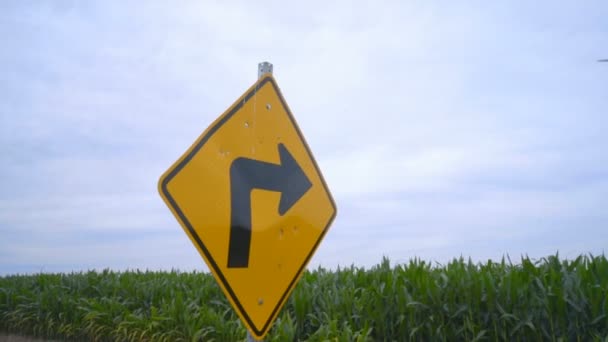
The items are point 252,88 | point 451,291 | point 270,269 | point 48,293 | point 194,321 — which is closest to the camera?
point 270,269

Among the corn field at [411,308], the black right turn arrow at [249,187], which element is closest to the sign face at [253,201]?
the black right turn arrow at [249,187]

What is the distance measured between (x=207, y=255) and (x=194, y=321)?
4546 mm

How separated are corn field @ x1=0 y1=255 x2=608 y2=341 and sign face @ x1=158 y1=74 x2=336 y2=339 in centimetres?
243

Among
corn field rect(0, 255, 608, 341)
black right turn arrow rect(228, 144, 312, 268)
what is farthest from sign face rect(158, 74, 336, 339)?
corn field rect(0, 255, 608, 341)

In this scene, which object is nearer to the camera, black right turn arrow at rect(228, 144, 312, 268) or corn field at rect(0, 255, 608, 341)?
black right turn arrow at rect(228, 144, 312, 268)

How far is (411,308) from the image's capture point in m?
5.73

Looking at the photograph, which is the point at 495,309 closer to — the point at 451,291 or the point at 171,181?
the point at 451,291

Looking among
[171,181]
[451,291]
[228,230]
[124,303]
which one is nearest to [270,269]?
[228,230]

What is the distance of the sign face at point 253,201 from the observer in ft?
9.91

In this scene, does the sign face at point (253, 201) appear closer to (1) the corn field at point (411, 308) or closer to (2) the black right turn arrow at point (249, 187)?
(2) the black right turn arrow at point (249, 187)

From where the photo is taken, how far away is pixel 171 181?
297cm

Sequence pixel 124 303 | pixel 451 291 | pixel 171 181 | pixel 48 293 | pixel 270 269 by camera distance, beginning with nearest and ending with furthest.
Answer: pixel 171 181 → pixel 270 269 → pixel 451 291 → pixel 124 303 → pixel 48 293

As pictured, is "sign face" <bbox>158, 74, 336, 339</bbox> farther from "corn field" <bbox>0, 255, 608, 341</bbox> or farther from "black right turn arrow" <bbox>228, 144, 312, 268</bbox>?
"corn field" <bbox>0, 255, 608, 341</bbox>

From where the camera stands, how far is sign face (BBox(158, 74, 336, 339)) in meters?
3.02
